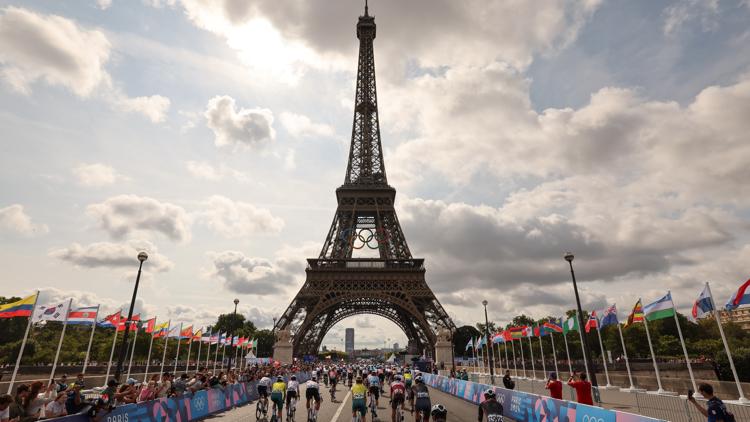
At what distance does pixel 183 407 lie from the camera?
54.1 ft

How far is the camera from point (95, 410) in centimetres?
1080

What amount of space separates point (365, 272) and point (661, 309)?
40662 millimetres

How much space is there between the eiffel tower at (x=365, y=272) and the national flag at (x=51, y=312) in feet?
106

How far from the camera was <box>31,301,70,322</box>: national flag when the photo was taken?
23.4 m

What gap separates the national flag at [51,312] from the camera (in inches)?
922

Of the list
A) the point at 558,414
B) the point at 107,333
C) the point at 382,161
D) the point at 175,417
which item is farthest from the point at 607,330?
the point at 107,333

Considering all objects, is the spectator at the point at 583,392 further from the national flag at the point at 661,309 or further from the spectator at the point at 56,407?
the spectator at the point at 56,407

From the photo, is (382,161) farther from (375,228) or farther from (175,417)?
(175,417)

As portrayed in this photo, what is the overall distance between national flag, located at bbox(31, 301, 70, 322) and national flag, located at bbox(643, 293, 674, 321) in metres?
32.8

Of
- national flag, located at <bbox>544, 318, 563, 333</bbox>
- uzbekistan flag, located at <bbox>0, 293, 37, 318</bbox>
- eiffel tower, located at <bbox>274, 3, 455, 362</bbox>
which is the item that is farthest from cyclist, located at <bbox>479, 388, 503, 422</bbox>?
eiffel tower, located at <bbox>274, 3, 455, 362</bbox>

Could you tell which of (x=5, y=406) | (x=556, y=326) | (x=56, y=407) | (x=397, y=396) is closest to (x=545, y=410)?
(x=397, y=396)

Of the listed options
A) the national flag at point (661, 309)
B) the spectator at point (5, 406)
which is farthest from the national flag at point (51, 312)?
the national flag at point (661, 309)

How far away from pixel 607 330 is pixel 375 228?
53876 millimetres

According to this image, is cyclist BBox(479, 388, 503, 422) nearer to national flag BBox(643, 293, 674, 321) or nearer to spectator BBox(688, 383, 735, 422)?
spectator BBox(688, 383, 735, 422)
